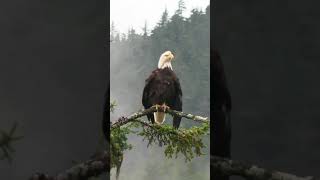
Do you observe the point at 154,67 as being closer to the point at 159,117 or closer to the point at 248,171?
the point at 159,117

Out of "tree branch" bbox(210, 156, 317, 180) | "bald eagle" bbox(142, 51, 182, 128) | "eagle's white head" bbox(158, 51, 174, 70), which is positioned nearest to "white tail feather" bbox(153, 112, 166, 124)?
"bald eagle" bbox(142, 51, 182, 128)

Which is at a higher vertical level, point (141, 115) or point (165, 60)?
point (165, 60)

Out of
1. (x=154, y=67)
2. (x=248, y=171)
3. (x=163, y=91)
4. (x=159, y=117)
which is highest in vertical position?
(x=154, y=67)

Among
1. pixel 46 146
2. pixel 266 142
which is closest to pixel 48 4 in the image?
pixel 46 146

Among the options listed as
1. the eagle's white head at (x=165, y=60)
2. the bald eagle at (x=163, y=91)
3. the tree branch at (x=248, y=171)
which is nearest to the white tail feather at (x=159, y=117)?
the bald eagle at (x=163, y=91)

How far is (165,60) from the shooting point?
2.01 m

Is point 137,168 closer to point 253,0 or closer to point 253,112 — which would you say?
point 253,112

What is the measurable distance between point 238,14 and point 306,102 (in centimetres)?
47

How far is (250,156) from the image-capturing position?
6.15ft

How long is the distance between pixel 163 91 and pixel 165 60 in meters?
0.14

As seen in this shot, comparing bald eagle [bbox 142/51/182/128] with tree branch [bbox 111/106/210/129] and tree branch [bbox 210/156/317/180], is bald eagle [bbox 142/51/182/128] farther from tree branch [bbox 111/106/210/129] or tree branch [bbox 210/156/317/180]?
tree branch [bbox 210/156/317/180]

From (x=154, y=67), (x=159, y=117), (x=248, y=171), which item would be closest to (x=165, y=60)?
(x=154, y=67)

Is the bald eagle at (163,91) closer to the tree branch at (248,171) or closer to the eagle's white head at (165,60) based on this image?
the eagle's white head at (165,60)

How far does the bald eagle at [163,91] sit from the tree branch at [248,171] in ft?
0.92
